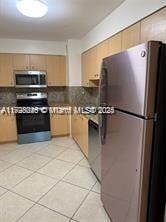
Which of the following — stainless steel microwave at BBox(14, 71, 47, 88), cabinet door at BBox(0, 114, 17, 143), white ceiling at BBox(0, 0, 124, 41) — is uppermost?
white ceiling at BBox(0, 0, 124, 41)

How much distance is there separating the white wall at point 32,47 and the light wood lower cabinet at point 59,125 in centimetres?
157

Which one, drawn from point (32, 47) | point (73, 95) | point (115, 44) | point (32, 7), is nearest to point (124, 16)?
point (115, 44)

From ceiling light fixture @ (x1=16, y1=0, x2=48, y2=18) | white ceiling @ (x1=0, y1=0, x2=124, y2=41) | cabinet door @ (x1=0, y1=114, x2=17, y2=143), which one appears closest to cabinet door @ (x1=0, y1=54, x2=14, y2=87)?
white ceiling @ (x1=0, y1=0, x2=124, y2=41)

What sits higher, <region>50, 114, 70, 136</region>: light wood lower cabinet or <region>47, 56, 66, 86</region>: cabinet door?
<region>47, 56, 66, 86</region>: cabinet door

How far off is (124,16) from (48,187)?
7.74ft

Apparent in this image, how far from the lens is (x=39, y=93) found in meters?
4.21

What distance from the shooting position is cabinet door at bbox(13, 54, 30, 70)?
393 centimetres

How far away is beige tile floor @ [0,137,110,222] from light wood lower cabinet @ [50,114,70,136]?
714 mm

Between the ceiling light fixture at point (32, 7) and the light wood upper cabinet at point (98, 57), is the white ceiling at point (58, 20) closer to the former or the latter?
the ceiling light fixture at point (32, 7)

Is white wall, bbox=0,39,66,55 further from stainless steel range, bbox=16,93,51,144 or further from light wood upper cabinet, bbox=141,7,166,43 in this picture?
light wood upper cabinet, bbox=141,7,166,43

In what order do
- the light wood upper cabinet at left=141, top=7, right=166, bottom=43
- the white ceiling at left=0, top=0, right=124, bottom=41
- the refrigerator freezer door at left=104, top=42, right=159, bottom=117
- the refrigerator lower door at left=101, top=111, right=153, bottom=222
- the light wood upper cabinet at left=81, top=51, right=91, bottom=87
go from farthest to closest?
the light wood upper cabinet at left=81, top=51, right=91, bottom=87
the white ceiling at left=0, top=0, right=124, bottom=41
the light wood upper cabinet at left=141, top=7, right=166, bottom=43
the refrigerator lower door at left=101, top=111, right=153, bottom=222
the refrigerator freezer door at left=104, top=42, right=159, bottom=117

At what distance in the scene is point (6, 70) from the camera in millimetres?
3887

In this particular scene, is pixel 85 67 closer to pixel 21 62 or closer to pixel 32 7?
pixel 21 62

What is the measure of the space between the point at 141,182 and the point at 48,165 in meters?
2.06
